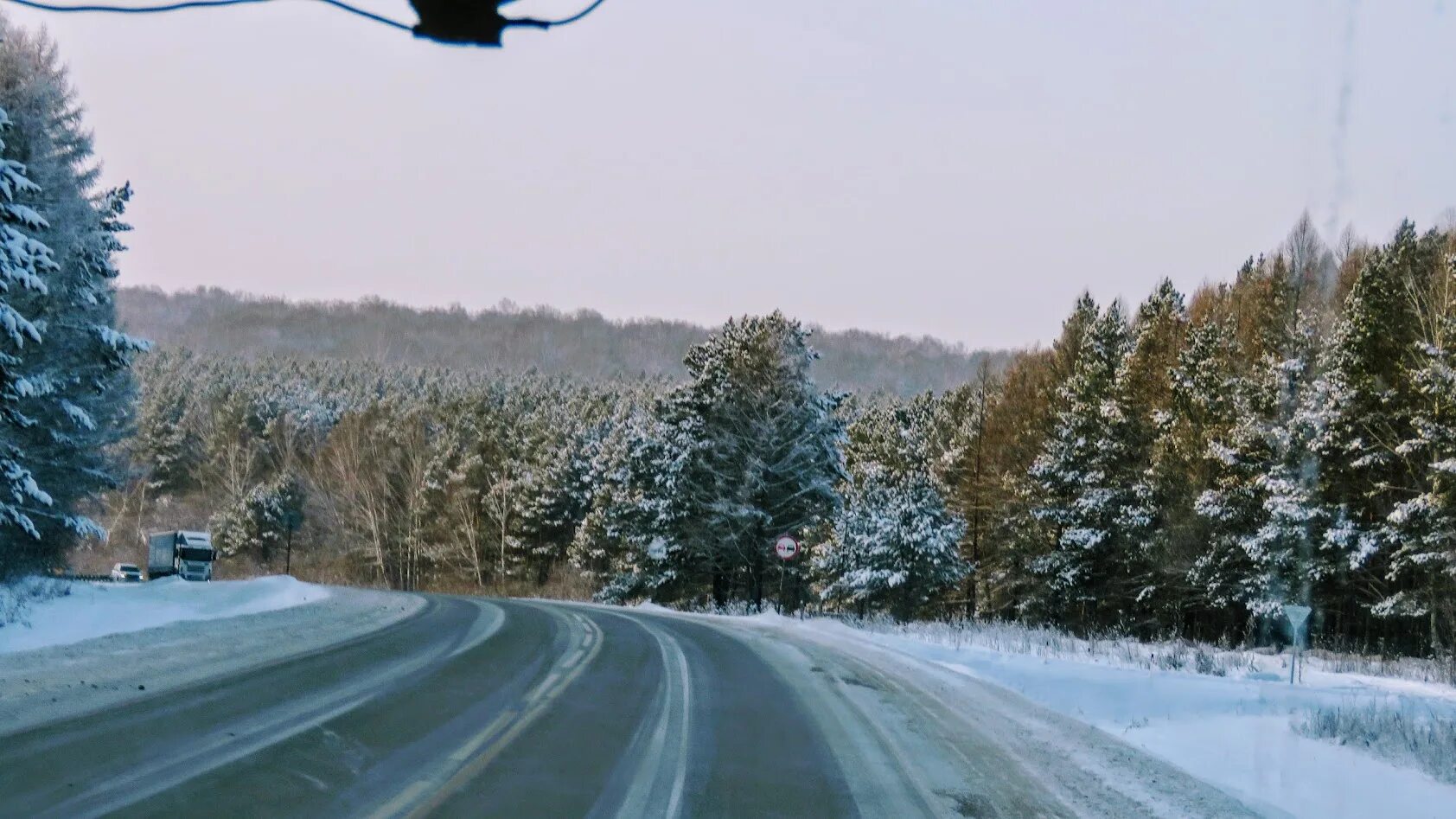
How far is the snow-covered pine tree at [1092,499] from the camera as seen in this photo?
4481cm

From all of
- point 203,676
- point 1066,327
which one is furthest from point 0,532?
point 1066,327

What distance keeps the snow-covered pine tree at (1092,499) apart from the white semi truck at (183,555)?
39.4 metres

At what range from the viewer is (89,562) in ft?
329

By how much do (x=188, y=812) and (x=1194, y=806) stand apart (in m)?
6.71

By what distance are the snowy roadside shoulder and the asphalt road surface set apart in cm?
55

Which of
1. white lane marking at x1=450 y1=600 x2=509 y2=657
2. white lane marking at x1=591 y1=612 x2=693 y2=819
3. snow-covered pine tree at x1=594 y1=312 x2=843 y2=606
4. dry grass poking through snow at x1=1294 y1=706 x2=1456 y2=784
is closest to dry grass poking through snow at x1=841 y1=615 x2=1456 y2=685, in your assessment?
dry grass poking through snow at x1=1294 y1=706 x2=1456 y2=784

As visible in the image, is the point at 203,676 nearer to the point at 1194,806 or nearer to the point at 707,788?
the point at 707,788

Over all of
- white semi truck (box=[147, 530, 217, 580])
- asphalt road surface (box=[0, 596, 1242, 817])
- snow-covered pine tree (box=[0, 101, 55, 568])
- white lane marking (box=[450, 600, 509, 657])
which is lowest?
white semi truck (box=[147, 530, 217, 580])

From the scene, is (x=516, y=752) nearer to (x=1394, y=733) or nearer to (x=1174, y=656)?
(x=1394, y=733)

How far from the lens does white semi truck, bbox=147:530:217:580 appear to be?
56750 millimetres

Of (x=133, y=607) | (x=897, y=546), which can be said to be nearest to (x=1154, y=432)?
(x=897, y=546)

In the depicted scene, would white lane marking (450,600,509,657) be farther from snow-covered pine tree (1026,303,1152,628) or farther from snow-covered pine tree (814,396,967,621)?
snow-covered pine tree (1026,303,1152,628)

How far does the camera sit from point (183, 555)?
187ft

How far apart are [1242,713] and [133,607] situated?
20.2 meters
